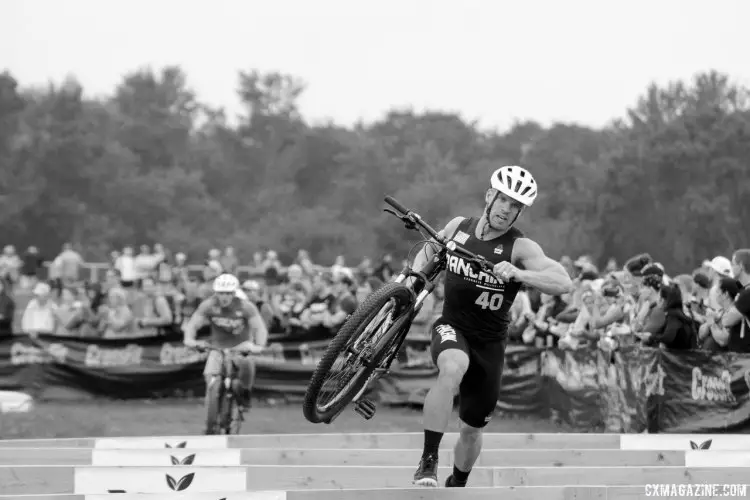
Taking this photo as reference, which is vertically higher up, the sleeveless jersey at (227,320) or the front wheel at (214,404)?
the sleeveless jersey at (227,320)

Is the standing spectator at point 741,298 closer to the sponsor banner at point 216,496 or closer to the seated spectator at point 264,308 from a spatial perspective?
the sponsor banner at point 216,496

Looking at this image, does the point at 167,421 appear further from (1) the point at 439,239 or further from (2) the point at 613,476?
(1) the point at 439,239

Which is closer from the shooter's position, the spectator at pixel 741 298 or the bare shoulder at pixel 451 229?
the bare shoulder at pixel 451 229

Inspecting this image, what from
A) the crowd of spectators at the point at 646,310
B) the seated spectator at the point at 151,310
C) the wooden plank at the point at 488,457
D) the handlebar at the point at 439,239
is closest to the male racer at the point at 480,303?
the handlebar at the point at 439,239

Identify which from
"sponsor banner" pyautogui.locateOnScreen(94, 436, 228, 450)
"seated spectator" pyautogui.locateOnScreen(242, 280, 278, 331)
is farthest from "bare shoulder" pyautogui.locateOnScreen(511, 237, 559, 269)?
"seated spectator" pyautogui.locateOnScreen(242, 280, 278, 331)

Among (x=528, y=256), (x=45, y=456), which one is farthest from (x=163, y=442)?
(x=528, y=256)

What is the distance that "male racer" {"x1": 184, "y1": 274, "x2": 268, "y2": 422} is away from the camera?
15742 mm

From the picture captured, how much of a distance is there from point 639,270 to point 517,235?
592 cm

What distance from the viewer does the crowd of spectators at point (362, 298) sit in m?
14.5

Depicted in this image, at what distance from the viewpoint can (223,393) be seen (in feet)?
51.2

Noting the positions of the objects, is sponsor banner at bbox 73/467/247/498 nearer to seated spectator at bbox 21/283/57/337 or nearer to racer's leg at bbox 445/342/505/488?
racer's leg at bbox 445/342/505/488

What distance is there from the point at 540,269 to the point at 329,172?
265 feet

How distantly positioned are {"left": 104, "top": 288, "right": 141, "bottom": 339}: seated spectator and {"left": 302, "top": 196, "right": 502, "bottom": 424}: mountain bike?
1457 centimetres

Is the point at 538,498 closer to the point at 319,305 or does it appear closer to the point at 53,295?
the point at 319,305
